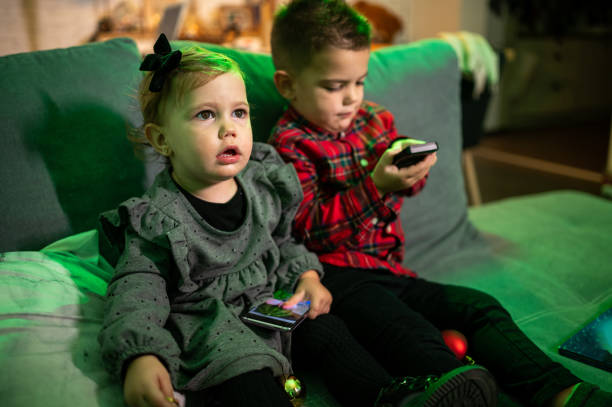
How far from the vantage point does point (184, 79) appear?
2.68 feet

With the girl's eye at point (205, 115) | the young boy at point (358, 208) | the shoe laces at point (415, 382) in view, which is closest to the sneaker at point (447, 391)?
the shoe laces at point (415, 382)

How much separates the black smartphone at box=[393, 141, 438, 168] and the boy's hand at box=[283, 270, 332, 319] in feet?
0.94

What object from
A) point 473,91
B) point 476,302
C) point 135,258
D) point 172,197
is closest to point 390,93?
point 476,302

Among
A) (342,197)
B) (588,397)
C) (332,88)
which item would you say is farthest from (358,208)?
(588,397)

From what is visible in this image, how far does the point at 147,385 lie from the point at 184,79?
18.9 inches

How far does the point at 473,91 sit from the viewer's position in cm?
226

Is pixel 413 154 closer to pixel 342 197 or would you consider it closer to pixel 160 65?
pixel 342 197

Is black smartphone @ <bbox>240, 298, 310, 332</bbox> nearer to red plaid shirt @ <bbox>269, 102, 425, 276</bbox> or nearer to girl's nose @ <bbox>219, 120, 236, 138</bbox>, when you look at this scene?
red plaid shirt @ <bbox>269, 102, 425, 276</bbox>

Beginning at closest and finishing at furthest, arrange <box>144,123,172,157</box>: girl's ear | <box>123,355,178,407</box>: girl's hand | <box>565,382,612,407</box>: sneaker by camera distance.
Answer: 1. <box>123,355,178,407</box>: girl's hand
2. <box>565,382,612,407</box>: sneaker
3. <box>144,123,172,157</box>: girl's ear

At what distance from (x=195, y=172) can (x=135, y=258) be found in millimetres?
174

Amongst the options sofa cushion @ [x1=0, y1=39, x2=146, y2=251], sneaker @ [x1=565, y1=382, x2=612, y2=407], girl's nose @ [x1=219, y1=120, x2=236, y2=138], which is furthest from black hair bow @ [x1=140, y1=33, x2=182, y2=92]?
sneaker @ [x1=565, y1=382, x2=612, y2=407]

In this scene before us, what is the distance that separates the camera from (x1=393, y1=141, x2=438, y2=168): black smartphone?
0.96 meters

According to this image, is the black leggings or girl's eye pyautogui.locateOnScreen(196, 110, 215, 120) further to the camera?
girl's eye pyautogui.locateOnScreen(196, 110, 215, 120)

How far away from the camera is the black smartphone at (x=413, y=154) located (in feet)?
3.15
